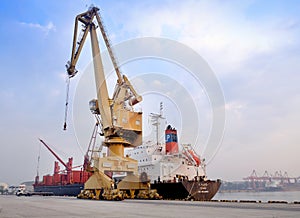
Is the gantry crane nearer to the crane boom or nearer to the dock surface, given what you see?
the crane boom

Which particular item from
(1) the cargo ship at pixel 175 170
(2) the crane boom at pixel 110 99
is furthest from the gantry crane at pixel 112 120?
(1) the cargo ship at pixel 175 170

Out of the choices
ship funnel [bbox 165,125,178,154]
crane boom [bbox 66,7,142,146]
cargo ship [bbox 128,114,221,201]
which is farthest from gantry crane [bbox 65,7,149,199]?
ship funnel [bbox 165,125,178,154]

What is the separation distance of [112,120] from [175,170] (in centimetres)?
1074

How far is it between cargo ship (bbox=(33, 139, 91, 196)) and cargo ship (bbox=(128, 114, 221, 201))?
713 inches

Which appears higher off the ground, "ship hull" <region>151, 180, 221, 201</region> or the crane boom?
the crane boom

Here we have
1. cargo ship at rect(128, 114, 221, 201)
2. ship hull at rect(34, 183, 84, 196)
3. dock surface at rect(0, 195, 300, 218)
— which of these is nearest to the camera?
dock surface at rect(0, 195, 300, 218)

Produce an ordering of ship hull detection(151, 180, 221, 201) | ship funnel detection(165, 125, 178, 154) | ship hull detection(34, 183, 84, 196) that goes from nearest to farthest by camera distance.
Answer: ship hull detection(151, 180, 221, 201)
ship funnel detection(165, 125, 178, 154)
ship hull detection(34, 183, 84, 196)

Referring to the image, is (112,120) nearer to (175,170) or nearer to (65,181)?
(175,170)

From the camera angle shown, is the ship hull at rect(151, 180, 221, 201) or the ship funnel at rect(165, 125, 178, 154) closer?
the ship hull at rect(151, 180, 221, 201)

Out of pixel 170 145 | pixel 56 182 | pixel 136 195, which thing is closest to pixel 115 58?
pixel 170 145

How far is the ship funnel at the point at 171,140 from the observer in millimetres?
33228

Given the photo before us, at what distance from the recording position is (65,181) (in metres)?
56.4

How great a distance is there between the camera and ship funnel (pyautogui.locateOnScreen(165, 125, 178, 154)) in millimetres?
33228

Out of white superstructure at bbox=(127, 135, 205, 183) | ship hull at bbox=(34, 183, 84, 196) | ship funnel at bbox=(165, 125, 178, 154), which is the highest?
ship funnel at bbox=(165, 125, 178, 154)
